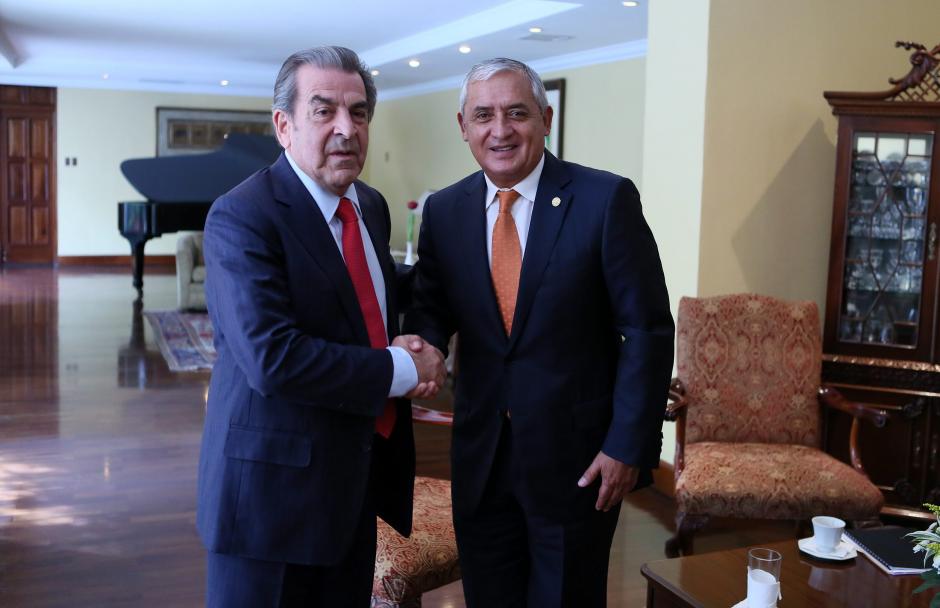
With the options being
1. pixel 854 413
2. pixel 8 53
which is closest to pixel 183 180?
pixel 8 53

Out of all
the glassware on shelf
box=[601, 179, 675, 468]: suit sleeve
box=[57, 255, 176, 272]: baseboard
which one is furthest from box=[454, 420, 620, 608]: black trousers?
box=[57, 255, 176, 272]: baseboard

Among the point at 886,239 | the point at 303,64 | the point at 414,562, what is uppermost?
the point at 303,64

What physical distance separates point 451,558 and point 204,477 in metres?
1.03

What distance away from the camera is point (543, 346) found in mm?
2008

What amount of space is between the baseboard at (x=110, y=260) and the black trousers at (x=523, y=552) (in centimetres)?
1337

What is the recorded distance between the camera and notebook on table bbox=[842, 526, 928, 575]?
2.54 m

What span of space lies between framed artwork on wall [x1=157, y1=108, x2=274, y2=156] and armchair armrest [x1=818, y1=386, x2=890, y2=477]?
12.0 m

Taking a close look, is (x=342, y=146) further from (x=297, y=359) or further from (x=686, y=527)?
(x=686, y=527)

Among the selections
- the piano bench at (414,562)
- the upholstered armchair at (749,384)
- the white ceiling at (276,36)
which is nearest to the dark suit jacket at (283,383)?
the piano bench at (414,562)

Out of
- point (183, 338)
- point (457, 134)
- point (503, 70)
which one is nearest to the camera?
point (503, 70)

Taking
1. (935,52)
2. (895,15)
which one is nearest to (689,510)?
(935,52)

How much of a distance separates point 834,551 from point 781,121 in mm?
2474

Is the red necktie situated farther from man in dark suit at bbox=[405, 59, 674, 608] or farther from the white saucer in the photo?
the white saucer

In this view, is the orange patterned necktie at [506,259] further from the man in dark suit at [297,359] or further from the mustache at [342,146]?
the mustache at [342,146]
